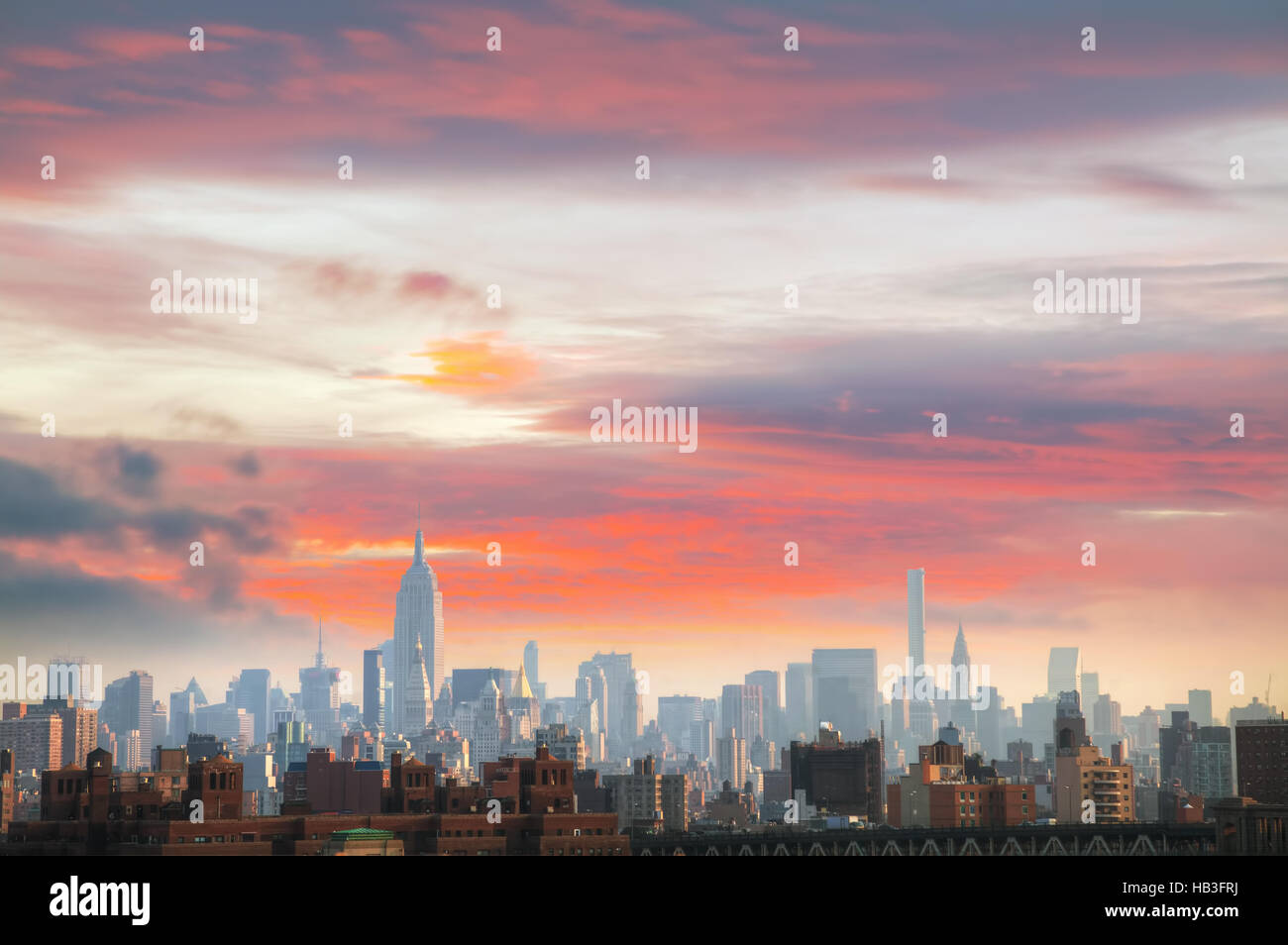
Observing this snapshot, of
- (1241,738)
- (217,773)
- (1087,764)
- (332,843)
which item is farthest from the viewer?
(1087,764)

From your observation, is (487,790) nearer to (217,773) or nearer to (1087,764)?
(217,773)

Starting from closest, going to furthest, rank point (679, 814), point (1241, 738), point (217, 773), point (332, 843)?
point (332, 843)
point (217, 773)
point (1241, 738)
point (679, 814)
